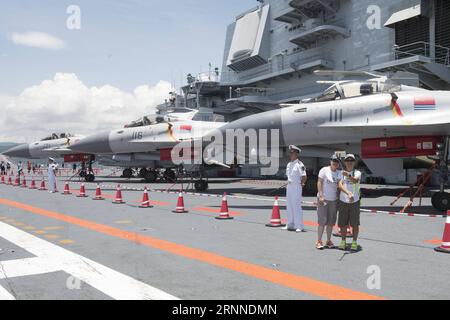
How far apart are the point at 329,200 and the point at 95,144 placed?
1910 cm

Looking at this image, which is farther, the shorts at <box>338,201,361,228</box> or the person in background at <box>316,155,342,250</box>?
the person in background at <box>316,155,342,250</box>

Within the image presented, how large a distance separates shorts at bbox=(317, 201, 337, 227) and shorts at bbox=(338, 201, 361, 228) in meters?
0.21

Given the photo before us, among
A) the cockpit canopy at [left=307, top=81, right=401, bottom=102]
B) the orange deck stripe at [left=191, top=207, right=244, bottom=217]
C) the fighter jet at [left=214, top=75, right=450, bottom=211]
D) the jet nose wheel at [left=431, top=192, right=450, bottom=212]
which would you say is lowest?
the orange deck stripe at [left=191, top=207, right=244, bottom=217]

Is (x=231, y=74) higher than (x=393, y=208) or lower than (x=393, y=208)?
higher

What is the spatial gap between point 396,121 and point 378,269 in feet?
23.4

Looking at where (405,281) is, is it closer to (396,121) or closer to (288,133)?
(396,121)

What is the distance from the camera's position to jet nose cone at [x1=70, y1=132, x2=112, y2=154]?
2294cm

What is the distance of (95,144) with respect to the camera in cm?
2322

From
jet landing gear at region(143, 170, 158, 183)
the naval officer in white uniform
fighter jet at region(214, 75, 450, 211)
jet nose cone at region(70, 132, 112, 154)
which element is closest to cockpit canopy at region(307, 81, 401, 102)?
fighter jet at region(214, 75, 450, 211)

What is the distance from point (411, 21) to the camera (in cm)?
2123

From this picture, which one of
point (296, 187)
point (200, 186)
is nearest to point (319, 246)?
point (296, 187)

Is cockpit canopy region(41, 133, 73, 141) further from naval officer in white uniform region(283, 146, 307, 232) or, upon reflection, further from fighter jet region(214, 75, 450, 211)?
naval officer in white uniform region(283, 146, 307, 232)

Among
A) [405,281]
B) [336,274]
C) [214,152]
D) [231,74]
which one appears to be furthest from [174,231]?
[231,74]
